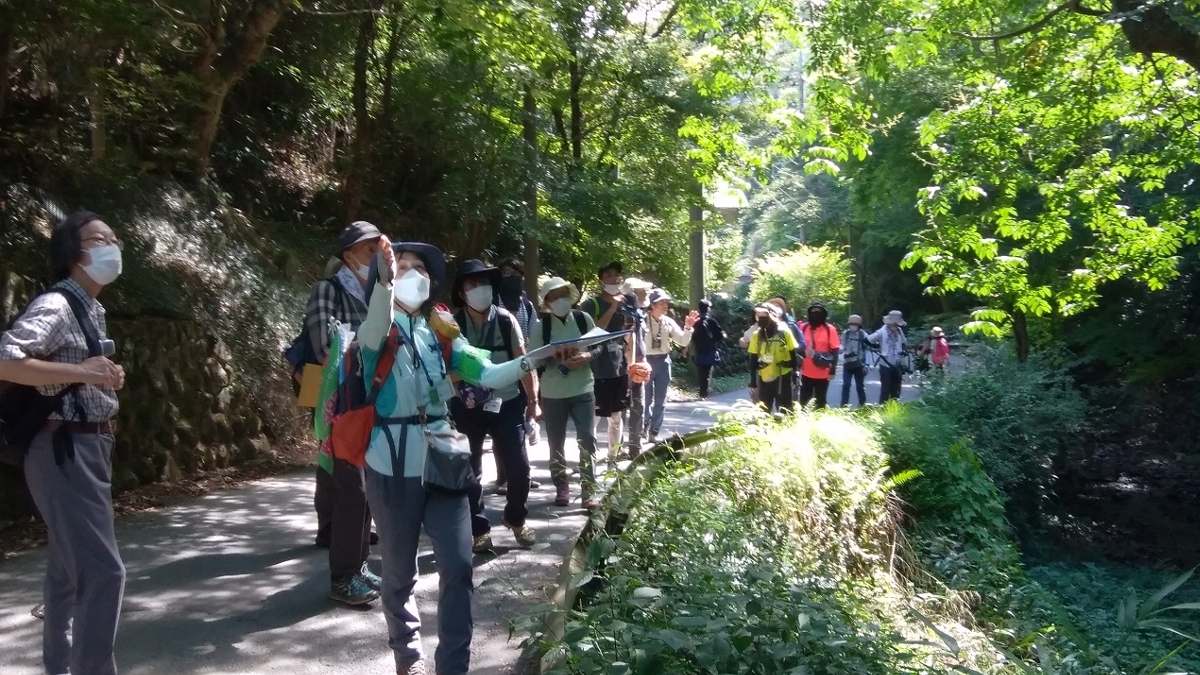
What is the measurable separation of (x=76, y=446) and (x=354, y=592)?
7.33ft

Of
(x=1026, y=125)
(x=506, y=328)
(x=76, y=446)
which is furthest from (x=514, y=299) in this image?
(x=1026, y=125)

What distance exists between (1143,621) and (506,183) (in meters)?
12.9

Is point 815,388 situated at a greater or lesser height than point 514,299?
lesser

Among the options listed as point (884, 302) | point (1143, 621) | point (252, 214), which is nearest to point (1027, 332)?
point (252, 214)

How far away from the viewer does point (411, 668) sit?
461 centimetres

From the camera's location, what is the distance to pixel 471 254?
1817 centimetres

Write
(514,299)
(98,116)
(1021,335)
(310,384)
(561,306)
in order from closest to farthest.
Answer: (310,384) → (561,306) → (514,299) → (98,116) → (1021,335)

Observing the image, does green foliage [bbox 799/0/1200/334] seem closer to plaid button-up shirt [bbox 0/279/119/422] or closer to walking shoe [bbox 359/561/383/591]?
walking shoe [bbox 359/561/383/591]

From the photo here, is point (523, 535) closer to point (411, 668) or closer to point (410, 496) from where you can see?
point (411, 668)

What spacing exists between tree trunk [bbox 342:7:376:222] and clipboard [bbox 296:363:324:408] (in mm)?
9063

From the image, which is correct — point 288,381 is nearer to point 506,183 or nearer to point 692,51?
point 506,183

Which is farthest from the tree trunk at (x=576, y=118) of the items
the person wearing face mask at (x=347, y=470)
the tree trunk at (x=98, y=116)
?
the person wearing face mask at (x=347, y=470)

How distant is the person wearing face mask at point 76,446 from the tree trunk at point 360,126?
35.1ft

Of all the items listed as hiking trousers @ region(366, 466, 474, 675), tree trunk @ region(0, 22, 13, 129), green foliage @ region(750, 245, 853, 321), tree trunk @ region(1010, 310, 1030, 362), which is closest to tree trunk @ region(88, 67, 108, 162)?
tree trunk @ region(0, 22, 13, 129)
